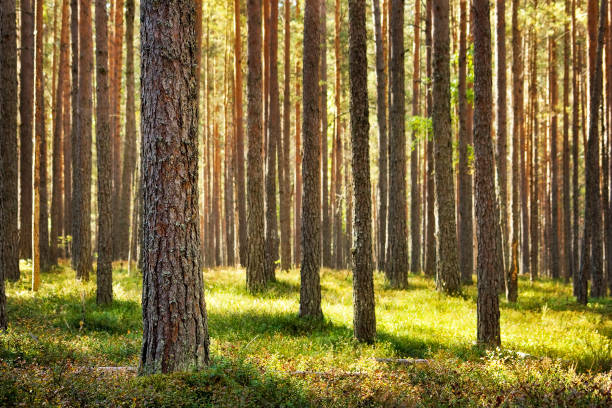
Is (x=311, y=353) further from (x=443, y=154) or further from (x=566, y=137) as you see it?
(x=566, y=137)

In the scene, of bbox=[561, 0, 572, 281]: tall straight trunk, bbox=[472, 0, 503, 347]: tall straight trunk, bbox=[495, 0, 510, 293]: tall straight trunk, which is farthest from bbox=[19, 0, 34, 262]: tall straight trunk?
bbox=[561, 0, 572, 281]: tall straight trunk

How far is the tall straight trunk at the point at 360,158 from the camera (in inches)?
325

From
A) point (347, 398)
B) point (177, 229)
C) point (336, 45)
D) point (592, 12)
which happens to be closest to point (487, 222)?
point (347, 398)

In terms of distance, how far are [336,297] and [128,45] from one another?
421 inches

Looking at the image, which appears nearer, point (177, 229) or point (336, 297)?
point (177, 229)

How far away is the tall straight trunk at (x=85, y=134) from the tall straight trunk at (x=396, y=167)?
9.18 m

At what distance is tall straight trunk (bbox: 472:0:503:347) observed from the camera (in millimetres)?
8242

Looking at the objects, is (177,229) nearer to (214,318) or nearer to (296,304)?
(214,318)

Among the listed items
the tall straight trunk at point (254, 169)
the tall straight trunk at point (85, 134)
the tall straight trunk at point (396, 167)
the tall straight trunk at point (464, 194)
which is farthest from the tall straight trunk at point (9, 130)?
the tall straight trunk at point (464, 194)

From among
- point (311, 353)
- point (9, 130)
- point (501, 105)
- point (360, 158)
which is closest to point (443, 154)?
point (501, 105)

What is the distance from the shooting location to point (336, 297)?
43.2ft

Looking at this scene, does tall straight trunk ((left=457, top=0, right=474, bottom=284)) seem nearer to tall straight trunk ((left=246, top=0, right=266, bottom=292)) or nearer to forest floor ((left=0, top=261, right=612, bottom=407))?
forest floor ((left=0, top=261, right=612, bottom=407))

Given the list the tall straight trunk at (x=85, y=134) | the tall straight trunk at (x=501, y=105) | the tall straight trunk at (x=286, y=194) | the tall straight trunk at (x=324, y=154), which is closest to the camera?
the tall straight trunk at (x=85, y=134)

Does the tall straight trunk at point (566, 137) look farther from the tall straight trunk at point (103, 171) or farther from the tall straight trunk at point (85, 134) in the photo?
the tall straight trunk at point (85, 134)
